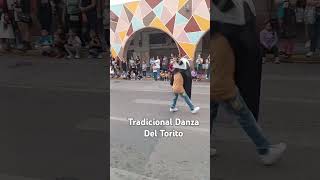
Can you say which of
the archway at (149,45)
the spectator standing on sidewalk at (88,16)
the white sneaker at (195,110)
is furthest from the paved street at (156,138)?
the spectator standing on sidewalk at (88,16)

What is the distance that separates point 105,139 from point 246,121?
634mm

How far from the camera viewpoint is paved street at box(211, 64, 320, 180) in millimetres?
A: 2192

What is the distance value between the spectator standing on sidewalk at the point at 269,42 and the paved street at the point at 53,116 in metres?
0.67

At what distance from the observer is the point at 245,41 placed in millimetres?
2193

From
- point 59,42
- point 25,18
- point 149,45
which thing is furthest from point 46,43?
point 149,45

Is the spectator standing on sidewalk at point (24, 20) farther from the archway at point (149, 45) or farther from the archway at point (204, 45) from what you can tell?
the archway at point (204, 45)

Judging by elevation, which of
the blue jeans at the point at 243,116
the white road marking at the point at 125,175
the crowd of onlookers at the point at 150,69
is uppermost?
the crowd of onlookers at the point at 150,69

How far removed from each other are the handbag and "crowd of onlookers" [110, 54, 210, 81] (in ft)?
1.47

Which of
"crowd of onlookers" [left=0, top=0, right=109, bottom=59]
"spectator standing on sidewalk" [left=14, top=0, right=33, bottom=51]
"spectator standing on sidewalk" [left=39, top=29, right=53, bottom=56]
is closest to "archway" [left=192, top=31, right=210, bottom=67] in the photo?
"crowd of onlookers" [left=0, top=0, right=109, bottom=59]

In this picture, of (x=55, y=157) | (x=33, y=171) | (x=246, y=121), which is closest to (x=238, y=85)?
(x=246, y=121)

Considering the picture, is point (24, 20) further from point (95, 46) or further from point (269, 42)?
point (269, 42)

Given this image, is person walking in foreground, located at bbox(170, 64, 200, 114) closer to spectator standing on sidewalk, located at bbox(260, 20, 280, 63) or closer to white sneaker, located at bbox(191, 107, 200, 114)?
white sneaker, located at bbox(191, 107, 200, 114)

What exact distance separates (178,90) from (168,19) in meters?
0.29

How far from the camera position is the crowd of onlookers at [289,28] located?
214cm
